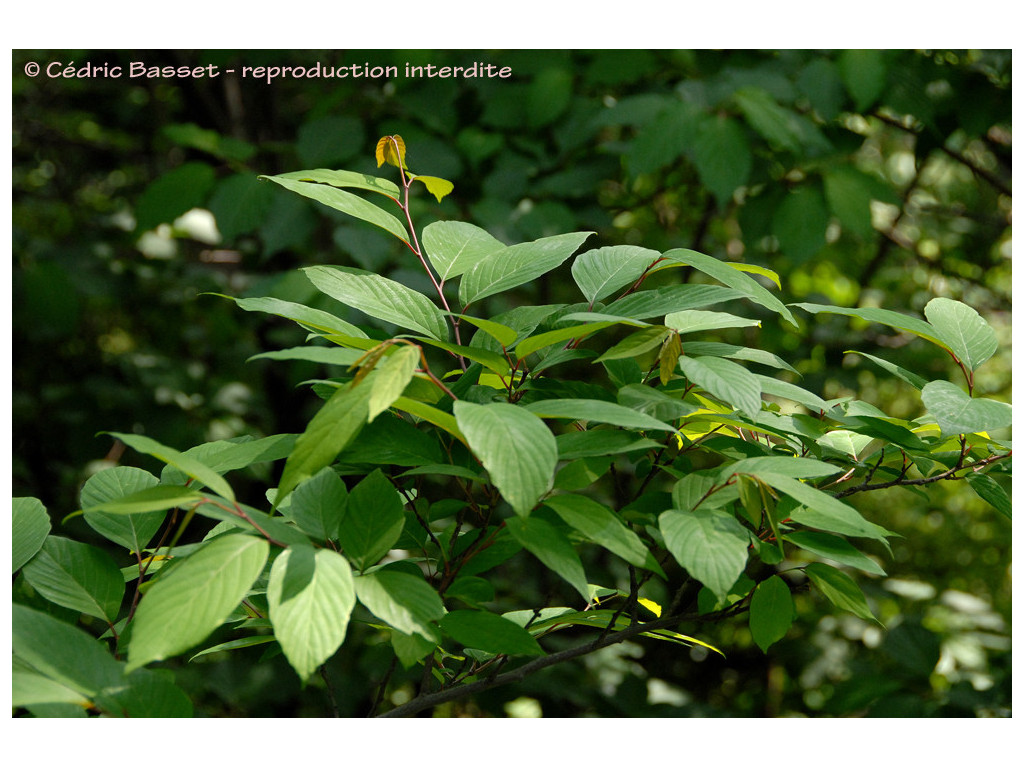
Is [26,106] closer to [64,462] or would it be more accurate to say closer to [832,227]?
[64,462]

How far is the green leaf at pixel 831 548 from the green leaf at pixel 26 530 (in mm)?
414

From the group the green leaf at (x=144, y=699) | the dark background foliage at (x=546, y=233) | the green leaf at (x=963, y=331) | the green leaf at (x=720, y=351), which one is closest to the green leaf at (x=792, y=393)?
the green leaf at (x=720, y=351)

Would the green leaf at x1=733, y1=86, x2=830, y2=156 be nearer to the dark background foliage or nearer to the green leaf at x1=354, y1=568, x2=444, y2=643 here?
the dark background foliage

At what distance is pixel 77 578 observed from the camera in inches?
18.2

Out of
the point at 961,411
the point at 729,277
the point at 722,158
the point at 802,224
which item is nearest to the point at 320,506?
the point at 729,277

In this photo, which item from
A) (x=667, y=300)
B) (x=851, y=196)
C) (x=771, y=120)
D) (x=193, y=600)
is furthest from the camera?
(x=851, y=196)

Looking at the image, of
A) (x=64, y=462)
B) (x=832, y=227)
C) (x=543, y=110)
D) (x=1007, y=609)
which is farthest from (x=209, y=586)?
(x=1007, y=609)

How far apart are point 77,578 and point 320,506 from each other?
0.17 m

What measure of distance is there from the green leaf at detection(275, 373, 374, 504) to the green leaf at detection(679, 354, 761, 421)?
0.16 m

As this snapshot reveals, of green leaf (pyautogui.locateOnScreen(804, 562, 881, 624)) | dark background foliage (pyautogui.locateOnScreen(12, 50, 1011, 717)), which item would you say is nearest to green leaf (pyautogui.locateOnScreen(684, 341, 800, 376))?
green leaf (pyautogui.locateOnScreen(804, 562, 881, 624))

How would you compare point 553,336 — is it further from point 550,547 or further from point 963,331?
point 963,331

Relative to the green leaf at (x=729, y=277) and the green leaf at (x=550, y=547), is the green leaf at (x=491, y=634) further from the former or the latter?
the green leaf at (x=729, y=277)

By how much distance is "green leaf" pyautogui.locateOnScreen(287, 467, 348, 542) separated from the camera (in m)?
0.40

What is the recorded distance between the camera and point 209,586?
336mm
